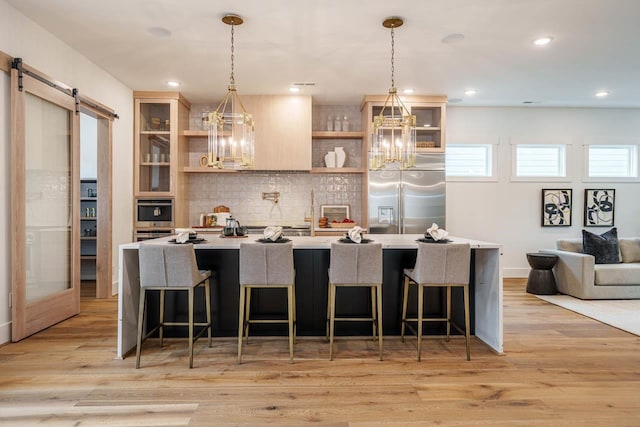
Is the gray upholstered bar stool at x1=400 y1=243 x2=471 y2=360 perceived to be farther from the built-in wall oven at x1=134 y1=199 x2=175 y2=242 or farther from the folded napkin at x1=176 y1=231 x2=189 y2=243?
the built-in wall oven at x1=134 y1=199 x2=175 y2=242

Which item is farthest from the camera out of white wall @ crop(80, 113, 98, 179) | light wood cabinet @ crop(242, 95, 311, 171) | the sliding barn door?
white wall @ crop(80, 113, 98, 179)

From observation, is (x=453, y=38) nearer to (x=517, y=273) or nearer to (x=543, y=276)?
(x=543, y=276)

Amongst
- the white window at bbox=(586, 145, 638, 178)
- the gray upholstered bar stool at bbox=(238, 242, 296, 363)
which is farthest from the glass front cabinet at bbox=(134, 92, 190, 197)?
the white window at bbox=(586, 145, 638, 178)

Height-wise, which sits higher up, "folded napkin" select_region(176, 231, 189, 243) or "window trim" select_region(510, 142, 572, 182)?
"window trim" select_region(510, 142, 572, 182)

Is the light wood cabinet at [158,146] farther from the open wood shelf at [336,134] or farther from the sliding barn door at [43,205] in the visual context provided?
the open wood shelf at [336,134]

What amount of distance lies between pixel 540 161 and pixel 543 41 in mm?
3082

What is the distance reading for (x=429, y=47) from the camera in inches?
153

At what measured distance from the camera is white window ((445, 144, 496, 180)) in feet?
20.5

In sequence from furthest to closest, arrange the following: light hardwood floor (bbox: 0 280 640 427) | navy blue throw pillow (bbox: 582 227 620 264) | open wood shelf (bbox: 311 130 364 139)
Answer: open wood shelf (bbox: 311 130 364 139) < navy blue throw pillow (bbox: 582 227 620 264) < light hardwood floor (bbox: 0 280 640 427)

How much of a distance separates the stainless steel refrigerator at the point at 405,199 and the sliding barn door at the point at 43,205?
370 cm

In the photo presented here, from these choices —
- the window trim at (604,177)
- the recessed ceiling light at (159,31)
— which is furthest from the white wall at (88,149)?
the window trim at (604,177)

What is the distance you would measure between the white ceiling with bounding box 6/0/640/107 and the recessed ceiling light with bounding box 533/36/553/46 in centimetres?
7

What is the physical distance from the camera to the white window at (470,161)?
624 cm

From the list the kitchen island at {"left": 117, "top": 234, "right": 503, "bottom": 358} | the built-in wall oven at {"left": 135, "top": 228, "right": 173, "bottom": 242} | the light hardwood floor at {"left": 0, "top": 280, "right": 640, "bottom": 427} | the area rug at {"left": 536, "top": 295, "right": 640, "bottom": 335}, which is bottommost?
the light hardwood floor at {"left": 0, "top": 280, "right": 640, "bottom": 427}
